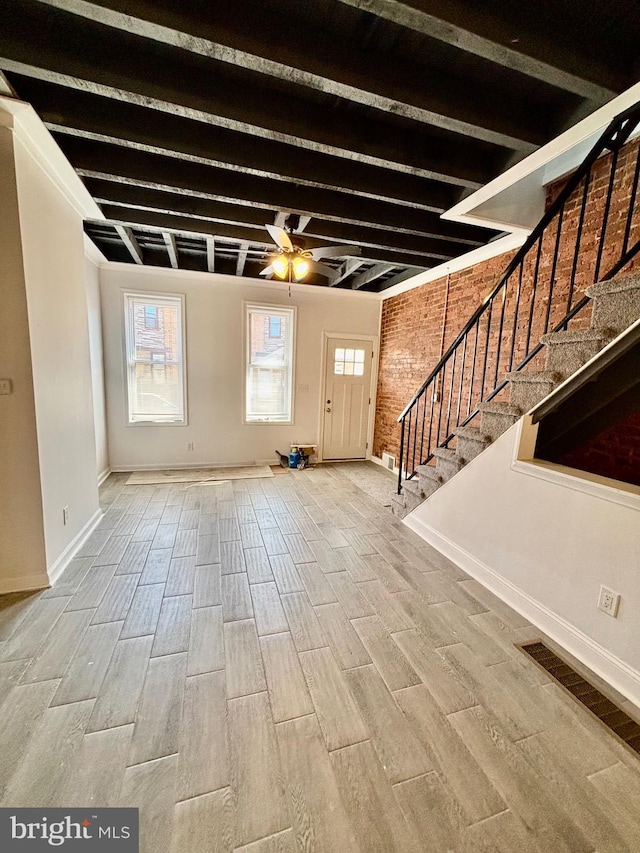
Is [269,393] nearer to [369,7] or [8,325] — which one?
[8,325]

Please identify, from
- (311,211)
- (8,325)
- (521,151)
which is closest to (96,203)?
(8,325)

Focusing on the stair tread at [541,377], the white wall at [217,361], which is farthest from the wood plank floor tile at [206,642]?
the white wall at [217,361]

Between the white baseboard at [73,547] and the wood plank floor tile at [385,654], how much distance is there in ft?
6.71

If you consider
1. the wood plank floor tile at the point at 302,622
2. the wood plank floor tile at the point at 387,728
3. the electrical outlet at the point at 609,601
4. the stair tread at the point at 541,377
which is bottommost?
the wood plank floor tile at the point at 302,622

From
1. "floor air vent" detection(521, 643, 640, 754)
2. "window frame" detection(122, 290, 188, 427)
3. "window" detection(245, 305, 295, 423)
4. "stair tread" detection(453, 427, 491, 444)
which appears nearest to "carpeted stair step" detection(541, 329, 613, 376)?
"stair tread" detection(453, 427, 491, 444)

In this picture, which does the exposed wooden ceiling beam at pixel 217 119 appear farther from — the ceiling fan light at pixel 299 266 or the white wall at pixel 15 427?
the ceiling fan light at pixel 299 266

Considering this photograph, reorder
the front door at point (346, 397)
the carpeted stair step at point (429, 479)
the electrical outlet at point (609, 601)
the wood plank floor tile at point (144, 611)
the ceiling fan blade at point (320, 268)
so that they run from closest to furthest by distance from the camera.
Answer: the electrical outlet at point (609, 601) < the wood plank floor tile at point (144, 611) < the carpeted stair step at point (429, 479) < the ceiling fan blade at point (320, 268) < the front door at point (346, 397)

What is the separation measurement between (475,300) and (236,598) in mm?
3682

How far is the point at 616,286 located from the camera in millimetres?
1669

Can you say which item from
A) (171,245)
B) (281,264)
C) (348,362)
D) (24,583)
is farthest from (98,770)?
(348,362)

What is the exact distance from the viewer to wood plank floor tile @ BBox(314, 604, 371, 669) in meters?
1.76

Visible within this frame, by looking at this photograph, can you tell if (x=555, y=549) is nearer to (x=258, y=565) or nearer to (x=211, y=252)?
(x=258, y=565)

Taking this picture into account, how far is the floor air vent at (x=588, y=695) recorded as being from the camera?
4.69ft

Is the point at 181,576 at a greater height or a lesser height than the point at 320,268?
lesser
